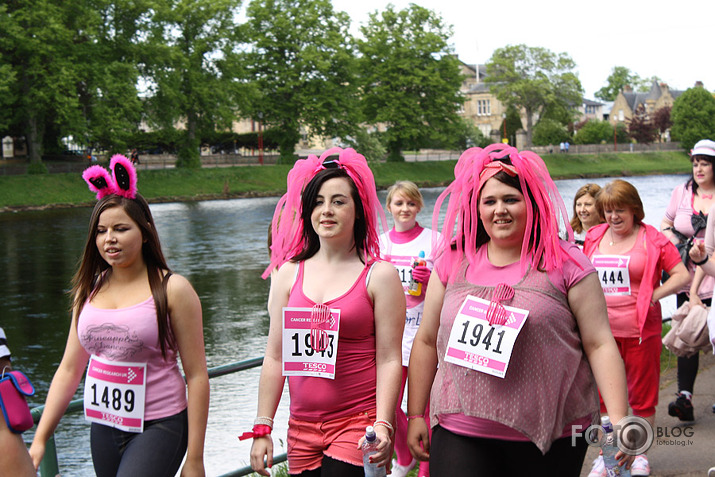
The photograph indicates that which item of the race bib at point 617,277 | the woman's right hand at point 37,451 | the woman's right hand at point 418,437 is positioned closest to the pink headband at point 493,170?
the woman's right hand at point 418,437

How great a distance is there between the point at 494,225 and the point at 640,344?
270 centimetres

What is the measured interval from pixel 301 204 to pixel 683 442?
371 centimetres

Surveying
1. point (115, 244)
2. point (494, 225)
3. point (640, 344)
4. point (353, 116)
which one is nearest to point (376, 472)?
point (494, 225)

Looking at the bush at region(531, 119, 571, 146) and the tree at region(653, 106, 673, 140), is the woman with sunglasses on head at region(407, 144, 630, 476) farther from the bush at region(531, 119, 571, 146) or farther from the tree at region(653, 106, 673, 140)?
the tree at region(653, 106, 673, 140)

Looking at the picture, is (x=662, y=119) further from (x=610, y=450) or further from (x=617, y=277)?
(x=610, y=450)

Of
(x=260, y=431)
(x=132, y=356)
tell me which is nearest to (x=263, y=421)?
(x=260, y=431)

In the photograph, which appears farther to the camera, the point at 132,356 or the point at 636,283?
the point at 636,283

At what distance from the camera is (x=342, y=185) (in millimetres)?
3693

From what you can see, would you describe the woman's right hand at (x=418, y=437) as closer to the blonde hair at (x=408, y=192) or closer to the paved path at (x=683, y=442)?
the paved path at (x=683, y=442)

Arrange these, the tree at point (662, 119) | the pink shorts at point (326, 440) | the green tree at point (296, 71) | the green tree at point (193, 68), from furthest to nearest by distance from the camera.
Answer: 1. the tree at point (662, 119)
2. the green tree at point (296, 71)
3. the green tree at point (193, 68)
4. the pink shorts at point (326, 440)

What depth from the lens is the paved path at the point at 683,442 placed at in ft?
17.9

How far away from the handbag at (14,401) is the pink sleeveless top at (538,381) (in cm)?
147

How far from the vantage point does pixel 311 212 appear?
3762mm

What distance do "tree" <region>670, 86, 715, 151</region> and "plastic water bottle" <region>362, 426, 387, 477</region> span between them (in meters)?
97.5
